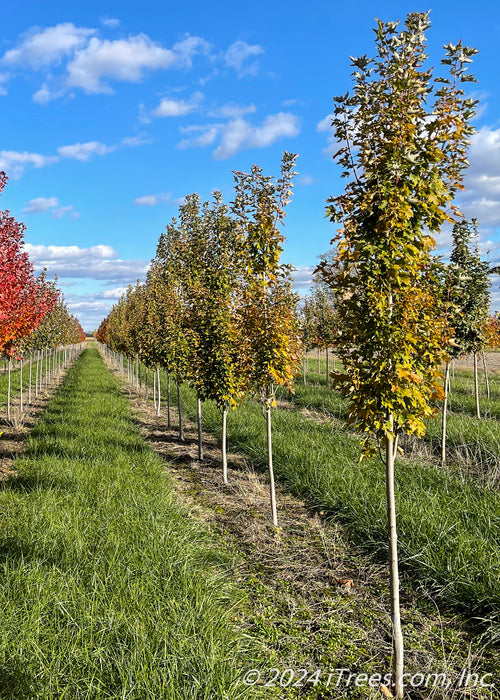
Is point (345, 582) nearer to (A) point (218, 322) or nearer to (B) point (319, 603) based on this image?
(B) point (319, 603)

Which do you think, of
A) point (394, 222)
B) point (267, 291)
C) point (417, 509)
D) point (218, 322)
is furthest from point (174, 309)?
point (394, 222)

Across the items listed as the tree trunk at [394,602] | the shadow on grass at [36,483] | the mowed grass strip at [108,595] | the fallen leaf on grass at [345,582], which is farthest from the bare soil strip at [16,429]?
the tree trunk at [394,602]

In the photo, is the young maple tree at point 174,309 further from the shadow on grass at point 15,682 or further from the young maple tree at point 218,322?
the shadow on grass at point 15,682

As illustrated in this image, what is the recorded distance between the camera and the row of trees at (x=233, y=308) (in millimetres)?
6496

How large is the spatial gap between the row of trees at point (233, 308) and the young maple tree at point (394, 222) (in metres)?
2.72

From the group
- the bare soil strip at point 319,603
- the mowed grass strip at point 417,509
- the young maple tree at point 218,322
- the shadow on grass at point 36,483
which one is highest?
the young maple tree at point 218,322

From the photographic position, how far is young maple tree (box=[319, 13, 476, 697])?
351 cm

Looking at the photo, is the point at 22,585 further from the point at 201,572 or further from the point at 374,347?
the point at 374,347

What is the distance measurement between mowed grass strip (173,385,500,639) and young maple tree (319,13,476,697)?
120cm

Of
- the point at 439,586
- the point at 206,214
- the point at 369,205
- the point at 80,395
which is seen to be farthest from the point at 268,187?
the point at 80,395

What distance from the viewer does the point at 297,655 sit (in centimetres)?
372

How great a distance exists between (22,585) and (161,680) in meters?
1.67

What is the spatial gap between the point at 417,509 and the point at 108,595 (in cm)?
381

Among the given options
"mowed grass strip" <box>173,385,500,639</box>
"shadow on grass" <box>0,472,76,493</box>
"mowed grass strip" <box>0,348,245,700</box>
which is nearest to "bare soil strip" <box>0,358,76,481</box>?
"shadow on grass" <box>0,472,76,493</box>
